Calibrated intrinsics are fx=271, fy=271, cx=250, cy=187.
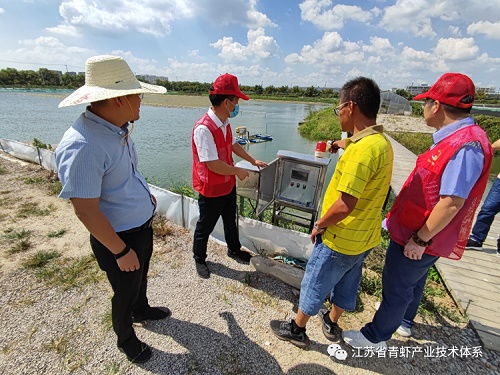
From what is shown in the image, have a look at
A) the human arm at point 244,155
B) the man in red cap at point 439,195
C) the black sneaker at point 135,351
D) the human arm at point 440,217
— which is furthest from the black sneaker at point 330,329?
the human arm at point 244,155

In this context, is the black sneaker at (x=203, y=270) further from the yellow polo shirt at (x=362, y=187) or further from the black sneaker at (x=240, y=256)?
the yellow polo shirt at (x=362, y=187)

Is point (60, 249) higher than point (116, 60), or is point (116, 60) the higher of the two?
point (116, 60)

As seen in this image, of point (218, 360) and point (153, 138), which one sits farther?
point (153, 138)

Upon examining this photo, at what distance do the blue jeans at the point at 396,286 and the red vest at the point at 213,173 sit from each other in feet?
5.22

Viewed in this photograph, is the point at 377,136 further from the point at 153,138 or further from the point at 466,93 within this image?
the point at 153,138

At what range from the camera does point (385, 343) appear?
2.29 m

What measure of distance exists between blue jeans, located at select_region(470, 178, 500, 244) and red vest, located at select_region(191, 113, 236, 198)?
337 cm

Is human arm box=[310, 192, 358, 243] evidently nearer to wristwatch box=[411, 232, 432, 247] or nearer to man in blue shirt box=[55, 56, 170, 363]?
wristwatch box=[411, 232, 432, 247]

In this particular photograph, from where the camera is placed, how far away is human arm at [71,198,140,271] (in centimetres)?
137

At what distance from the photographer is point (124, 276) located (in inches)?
69.8

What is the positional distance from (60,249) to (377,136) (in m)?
→ 3.85

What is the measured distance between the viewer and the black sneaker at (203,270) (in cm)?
303

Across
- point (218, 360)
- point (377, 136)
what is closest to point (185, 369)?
point (218, 360)

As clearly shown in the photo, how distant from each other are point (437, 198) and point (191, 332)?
7.06ft
